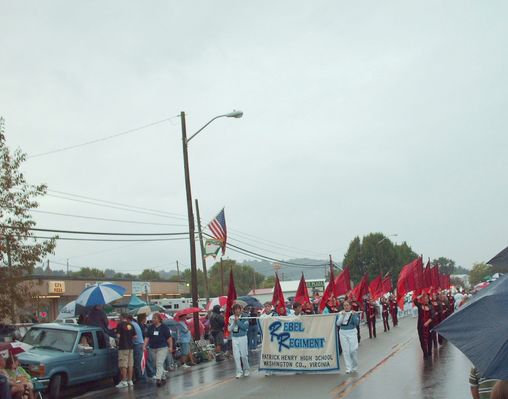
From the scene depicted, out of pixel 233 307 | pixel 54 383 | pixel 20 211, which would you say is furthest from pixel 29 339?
pixel 233 307

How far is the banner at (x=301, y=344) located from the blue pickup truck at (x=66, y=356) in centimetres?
375

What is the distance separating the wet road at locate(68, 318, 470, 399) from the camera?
11.5m

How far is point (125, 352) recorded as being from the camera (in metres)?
15.0

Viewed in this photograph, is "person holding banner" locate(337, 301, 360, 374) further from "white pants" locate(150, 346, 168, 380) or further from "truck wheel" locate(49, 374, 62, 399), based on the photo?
"truck wheel" locate(49, 374, 62, 399)

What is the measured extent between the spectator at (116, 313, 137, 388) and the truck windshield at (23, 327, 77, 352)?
1211 mm

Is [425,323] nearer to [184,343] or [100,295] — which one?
[184,343]

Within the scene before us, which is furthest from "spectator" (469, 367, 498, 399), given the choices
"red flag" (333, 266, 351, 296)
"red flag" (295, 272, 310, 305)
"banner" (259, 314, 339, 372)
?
"red flag" (333, 266, 351, 296)

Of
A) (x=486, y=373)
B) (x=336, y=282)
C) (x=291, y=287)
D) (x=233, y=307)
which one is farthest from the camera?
(x=291, y=287)

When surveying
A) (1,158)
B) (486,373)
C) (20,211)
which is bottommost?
(486,373)

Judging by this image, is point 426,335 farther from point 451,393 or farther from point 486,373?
point 486,373

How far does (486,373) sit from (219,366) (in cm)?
1522

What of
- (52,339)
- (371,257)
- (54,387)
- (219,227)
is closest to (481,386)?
(54,387)

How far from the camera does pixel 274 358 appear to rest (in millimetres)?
14797

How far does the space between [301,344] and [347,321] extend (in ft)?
3.95
